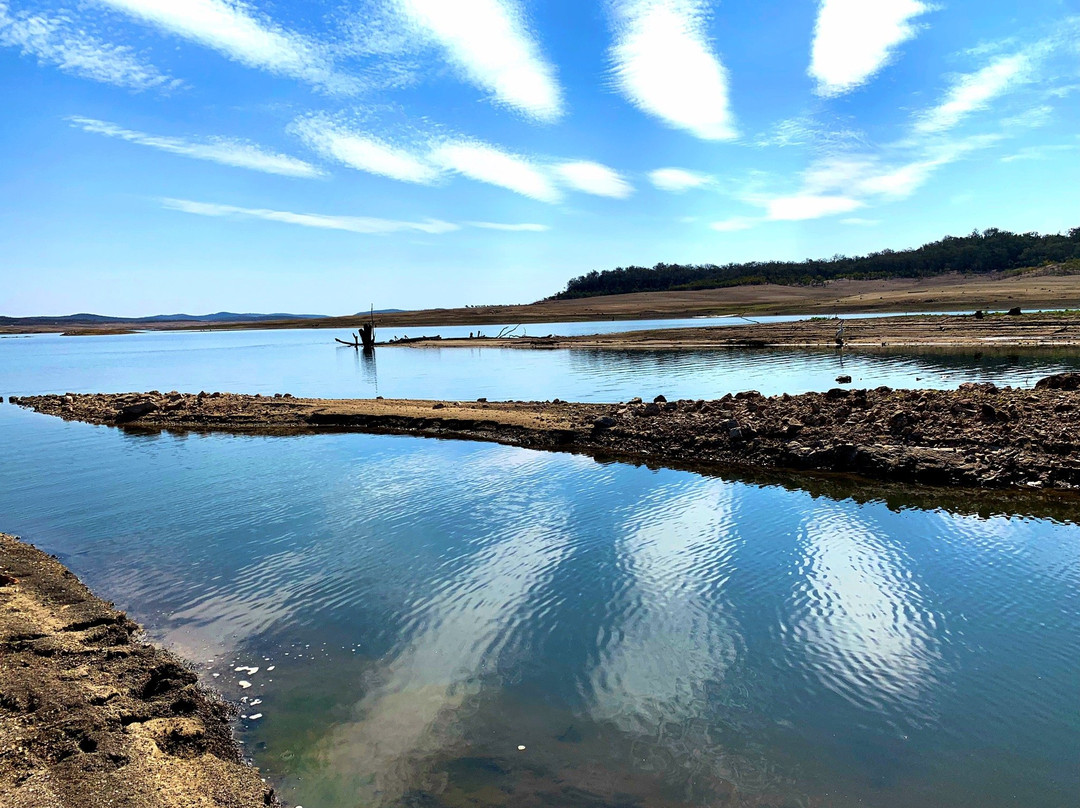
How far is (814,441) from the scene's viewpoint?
14.2 meters

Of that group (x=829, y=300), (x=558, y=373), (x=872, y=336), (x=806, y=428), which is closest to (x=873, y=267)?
(x=829, y=300)

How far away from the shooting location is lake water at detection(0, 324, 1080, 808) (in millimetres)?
5027

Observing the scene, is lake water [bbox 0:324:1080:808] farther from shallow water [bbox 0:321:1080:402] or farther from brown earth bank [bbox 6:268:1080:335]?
brown earth bank [bbox 6:268:1080:335]

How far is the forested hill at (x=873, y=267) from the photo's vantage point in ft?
343

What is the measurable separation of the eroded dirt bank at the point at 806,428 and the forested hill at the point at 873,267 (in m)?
104

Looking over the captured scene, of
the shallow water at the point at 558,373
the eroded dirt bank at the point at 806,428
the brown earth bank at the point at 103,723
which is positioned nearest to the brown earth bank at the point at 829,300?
the shallow water at the point at 558,373

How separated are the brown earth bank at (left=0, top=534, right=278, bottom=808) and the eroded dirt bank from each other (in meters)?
11.0

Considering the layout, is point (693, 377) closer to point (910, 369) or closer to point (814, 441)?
point (910, 369)

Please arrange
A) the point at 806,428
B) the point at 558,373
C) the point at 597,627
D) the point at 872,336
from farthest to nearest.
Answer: the point at 872,336, the point at 558,373, the point at 806,428, the point at 597,627

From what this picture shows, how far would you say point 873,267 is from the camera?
12312 centimetres

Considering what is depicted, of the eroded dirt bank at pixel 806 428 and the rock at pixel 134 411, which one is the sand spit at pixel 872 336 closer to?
the eroded dirt bank at pixel 806 428

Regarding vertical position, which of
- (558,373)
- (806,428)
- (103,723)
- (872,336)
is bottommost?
(103,723)

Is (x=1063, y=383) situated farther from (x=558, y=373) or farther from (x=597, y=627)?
(x=558, y=373)

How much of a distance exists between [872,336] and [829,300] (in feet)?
157
